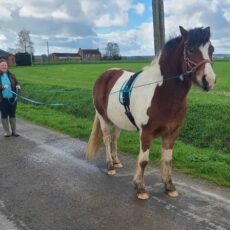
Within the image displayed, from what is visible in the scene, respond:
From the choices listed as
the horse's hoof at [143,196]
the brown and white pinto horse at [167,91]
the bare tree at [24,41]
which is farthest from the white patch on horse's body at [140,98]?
the bare tree at [24,41]

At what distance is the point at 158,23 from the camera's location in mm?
7426

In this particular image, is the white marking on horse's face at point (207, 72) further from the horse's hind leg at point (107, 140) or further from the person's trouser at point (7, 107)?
the person's trouser at point (7, 107)

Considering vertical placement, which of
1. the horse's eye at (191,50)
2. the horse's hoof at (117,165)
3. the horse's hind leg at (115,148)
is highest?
the horse's eye at (191,50)

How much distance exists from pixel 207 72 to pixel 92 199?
232cm

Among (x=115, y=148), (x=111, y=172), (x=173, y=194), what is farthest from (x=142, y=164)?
(x=115, y=148)

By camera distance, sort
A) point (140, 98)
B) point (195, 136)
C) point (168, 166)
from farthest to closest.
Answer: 1. point (195, 136)
2. point (168, 166)
3. point (140, 98)

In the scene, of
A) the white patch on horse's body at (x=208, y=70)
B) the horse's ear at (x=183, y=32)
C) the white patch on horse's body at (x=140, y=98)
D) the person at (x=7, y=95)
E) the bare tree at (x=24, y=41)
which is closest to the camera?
the white patch on horse's body at (x=208, y=70)

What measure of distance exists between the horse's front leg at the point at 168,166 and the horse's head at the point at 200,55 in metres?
1.18

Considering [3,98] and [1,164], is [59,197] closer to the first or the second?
[1,164]

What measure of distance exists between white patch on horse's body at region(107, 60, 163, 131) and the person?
167 inches

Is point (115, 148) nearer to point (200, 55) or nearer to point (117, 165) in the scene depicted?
point (117, 165)

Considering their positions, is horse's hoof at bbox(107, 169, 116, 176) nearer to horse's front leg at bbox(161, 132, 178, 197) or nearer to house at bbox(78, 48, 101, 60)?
horse's front leg at bbox(161, 132, 178, 197)

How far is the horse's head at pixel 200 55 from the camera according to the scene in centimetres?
418

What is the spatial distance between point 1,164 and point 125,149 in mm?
2510
